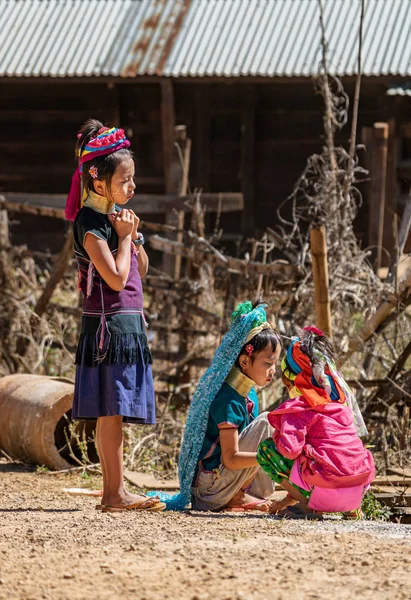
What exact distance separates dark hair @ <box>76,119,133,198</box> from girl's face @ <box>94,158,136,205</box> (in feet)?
0.05

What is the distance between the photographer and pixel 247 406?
488 cm

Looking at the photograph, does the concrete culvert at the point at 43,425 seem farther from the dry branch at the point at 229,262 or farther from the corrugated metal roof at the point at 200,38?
the corrugated metal roof at the point at 200,38

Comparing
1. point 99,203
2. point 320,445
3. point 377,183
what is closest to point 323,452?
point 320,445

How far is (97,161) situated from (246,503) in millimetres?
1663

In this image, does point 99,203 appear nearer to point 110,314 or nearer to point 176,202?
point 110,314

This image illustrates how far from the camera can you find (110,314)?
4.51 m

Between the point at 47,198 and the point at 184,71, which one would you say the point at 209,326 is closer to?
the point at 47,198

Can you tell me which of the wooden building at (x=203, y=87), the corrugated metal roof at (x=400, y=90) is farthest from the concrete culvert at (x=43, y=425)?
the corrugated metal roof at (x=400, y=90)

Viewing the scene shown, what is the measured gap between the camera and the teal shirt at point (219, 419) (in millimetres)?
4684

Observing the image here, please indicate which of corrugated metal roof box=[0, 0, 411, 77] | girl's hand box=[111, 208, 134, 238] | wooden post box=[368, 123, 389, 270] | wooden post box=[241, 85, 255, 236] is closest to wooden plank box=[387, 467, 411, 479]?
girl's hand box=[111, 208, 134, 238]

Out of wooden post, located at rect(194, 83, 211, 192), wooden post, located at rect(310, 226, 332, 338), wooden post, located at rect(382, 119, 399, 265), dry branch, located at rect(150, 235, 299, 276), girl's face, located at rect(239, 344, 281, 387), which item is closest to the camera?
girl's face, located at rect(239, 344, 281, 387)

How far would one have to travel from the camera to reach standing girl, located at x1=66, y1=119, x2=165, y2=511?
4.46 metres

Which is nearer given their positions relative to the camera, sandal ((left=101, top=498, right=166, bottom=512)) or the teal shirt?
sandal ((left=101, top=498, right=166, bottom=512))

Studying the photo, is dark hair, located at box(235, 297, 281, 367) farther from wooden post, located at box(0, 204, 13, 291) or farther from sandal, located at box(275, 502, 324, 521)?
wooden post, located at box(0, 204, 13, 291)
